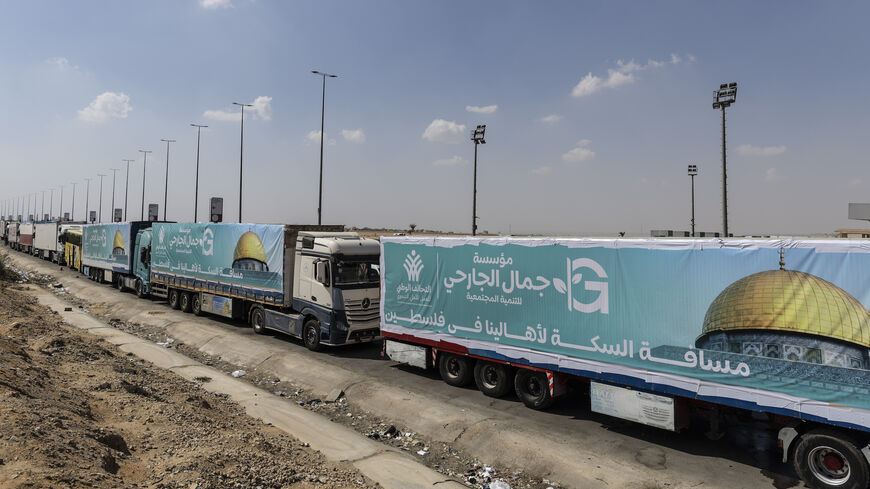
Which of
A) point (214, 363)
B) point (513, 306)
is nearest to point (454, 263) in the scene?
point (513, 306)

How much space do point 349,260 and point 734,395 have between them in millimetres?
10719

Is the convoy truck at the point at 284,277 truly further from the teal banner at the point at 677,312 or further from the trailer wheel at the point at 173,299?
the teal banner at the point at 677,312

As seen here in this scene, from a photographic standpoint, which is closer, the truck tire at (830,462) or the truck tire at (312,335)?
the truck tire at (830,462)

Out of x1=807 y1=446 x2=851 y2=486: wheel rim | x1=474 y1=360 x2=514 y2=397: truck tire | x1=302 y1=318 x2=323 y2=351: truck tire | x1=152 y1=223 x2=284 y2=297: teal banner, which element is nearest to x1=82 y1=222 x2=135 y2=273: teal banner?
x1=152 y1=223 x2=284 y2=297: teal banner

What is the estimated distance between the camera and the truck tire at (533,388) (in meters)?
10.4

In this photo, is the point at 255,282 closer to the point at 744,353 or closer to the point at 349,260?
the point at 349,260

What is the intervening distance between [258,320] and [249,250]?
2.66 m

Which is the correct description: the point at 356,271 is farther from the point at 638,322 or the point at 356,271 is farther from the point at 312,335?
the point at 638,322

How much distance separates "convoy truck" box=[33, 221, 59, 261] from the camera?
161ft

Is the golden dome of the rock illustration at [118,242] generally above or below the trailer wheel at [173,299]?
above

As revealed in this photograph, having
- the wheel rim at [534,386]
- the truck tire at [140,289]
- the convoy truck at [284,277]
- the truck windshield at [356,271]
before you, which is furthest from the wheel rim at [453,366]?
the truck tire at [140,289]

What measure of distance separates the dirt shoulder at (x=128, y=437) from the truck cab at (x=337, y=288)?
14.0 feet

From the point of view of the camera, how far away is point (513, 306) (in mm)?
10695

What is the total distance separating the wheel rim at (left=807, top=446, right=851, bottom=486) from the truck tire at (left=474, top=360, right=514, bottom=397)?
5.59m
